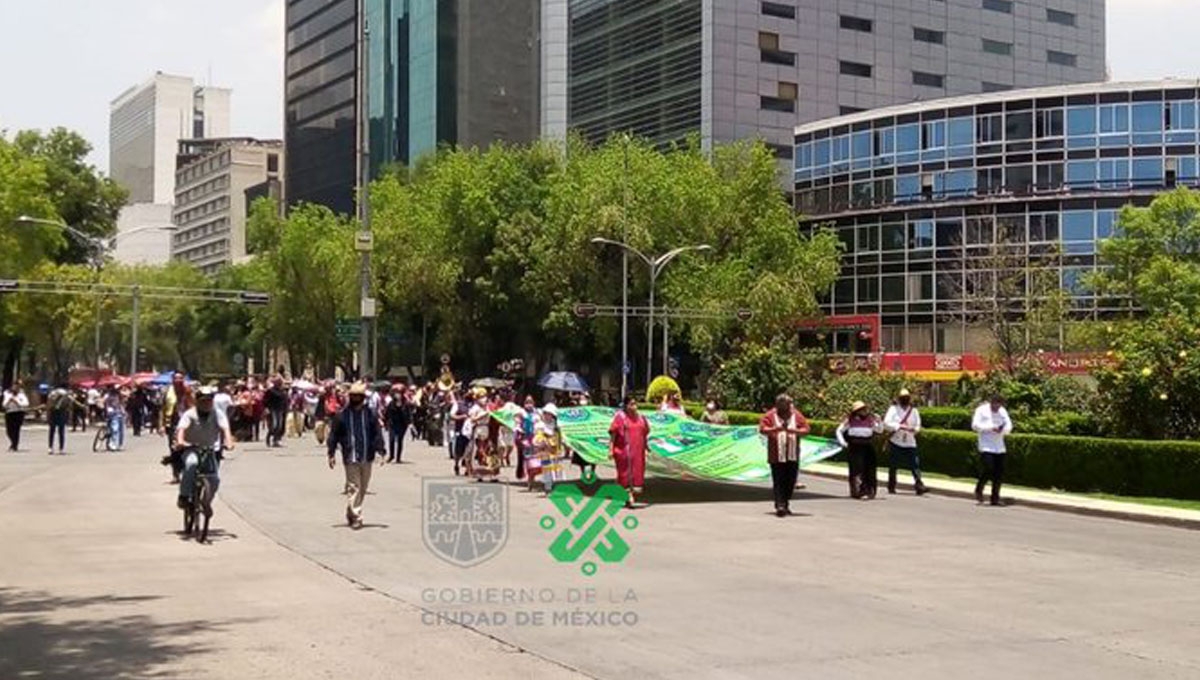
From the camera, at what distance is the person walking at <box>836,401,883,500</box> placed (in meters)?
22.8

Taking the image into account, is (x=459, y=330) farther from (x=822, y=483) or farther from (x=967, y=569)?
A: (x=967, y=569)

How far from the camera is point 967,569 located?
13758mm

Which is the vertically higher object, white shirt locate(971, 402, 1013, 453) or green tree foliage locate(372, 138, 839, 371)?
green tree foliage locate(372, 138, 839, 371)

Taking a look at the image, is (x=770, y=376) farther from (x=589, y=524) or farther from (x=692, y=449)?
(x=589, y=524)

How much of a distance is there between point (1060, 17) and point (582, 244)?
5697 centimetres

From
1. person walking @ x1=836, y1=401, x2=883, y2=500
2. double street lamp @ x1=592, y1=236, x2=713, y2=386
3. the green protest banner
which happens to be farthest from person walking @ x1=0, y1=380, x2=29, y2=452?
double street lamp @ x1=592, y1=236, x2=713, y2=386

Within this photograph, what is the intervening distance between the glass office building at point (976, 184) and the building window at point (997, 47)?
25.9m

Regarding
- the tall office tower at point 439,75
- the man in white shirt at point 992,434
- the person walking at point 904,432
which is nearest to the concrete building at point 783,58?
the tall office tower at point 439,75

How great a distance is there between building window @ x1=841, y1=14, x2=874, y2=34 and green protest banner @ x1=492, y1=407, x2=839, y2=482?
73.3m

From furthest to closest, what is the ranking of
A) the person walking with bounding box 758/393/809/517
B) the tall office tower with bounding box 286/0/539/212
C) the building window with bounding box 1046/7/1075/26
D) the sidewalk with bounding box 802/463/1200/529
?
the tall office tower with bounding box 286/0/539/212 → the building window with bounding box 1046/7/1075/26 → the sidewalk with bounding box 802/463/1200/529 → the person walking with bounding box 758/393/809/517

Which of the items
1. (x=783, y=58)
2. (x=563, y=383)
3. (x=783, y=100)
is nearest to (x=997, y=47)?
(x=783, y=58)

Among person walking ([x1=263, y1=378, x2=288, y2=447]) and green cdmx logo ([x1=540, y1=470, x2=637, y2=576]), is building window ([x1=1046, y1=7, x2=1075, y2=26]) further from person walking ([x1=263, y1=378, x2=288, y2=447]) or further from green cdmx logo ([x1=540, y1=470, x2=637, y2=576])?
green cdmx logo ([x1=540, y1=470, x2=637, y2=576])

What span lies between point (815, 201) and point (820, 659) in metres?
71.4

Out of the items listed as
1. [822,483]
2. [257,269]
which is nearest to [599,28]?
[257,269]
